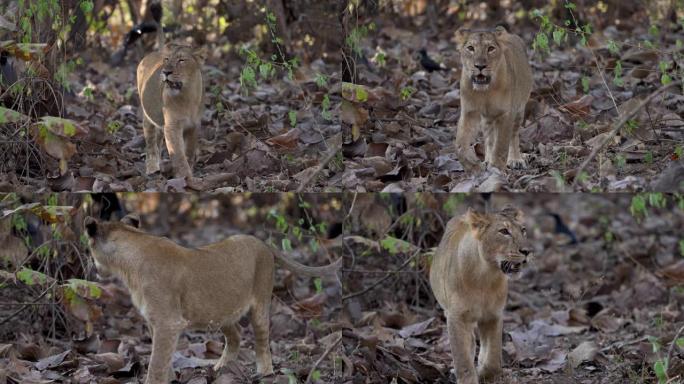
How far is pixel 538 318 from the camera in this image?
8570mm

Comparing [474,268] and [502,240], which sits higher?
[502,240]

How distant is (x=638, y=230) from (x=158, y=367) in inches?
240

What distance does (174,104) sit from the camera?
284 inches

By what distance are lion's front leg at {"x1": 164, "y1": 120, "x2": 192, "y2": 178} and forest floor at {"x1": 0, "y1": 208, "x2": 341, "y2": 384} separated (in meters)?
0.90

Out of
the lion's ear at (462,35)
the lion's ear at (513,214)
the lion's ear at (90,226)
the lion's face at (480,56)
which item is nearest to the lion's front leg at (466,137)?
the lion's face at (480,56)

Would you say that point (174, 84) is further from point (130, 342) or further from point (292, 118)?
point (130, 342)

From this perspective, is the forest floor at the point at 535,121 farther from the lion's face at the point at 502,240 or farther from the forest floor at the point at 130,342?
the forest floor at the point at 130,342

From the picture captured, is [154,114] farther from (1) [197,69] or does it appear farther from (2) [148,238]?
(2) [148,238]

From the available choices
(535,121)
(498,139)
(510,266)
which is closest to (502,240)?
(510,266)

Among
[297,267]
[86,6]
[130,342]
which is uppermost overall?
[86,6]

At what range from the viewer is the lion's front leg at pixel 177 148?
23.3 ft

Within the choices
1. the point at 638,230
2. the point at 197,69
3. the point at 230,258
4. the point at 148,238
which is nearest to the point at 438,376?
the point at 230,258

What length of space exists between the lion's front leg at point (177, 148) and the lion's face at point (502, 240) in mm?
1916

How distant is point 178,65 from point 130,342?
202cm
